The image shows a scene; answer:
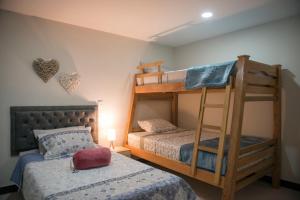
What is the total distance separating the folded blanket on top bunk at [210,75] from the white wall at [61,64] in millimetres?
1484

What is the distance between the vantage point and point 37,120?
2912 mm

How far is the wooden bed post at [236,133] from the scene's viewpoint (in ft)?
7.20

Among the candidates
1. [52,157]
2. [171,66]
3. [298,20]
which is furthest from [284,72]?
[52,157]

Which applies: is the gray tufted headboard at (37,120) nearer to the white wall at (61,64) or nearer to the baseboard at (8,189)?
the white wall at (61,64)

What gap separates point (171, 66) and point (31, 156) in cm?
336

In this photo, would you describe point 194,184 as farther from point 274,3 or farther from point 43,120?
point 274,3

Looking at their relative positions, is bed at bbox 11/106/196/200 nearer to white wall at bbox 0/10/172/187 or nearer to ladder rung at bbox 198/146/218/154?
white wall at bbox 0/10/172/187

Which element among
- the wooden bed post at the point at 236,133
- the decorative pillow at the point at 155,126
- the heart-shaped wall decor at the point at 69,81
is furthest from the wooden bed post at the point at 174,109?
the wooden bed post at the point at 236,133

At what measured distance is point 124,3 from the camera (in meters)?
2.47

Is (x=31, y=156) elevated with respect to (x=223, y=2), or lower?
lower

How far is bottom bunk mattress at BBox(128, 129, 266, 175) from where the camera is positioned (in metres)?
2.50

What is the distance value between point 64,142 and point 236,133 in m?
2.12

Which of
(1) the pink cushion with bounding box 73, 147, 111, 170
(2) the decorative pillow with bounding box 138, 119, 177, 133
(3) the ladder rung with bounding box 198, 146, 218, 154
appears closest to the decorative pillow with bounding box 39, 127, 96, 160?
(1) the pink cushion with bounding box 73, 147, 111, 170

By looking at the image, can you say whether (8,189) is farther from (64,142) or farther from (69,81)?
(69,81)
